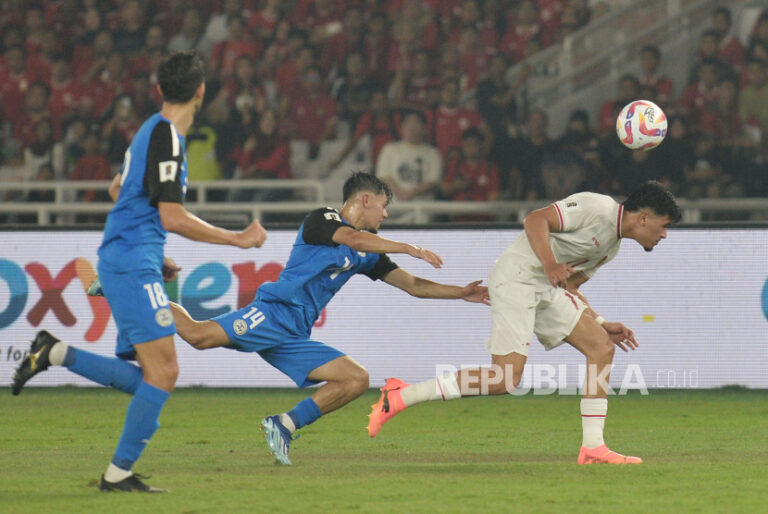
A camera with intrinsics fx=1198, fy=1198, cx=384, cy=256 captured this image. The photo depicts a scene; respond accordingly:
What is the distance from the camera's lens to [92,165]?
50.0 feet

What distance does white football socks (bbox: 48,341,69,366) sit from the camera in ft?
19.8

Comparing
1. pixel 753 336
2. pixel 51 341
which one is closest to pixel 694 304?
pixel 753 336

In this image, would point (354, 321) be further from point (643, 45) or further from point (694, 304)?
point (643, 45)

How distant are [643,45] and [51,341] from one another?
11610 millimetres

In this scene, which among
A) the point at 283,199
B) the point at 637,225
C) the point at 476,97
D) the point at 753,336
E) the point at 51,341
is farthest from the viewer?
the point at 476,97

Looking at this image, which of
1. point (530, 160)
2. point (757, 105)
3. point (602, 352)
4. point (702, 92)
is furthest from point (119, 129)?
point (602, 352)

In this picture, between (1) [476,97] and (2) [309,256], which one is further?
(1) [476,97]

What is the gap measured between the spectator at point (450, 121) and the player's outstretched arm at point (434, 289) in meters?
7.23

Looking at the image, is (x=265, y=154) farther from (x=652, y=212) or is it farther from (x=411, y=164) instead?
(x=652, y=212)

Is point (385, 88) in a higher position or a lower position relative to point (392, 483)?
higher

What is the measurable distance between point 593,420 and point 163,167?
316 centimetres

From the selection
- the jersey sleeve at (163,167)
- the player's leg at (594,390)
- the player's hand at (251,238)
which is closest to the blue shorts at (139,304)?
the jersey sleeve at (163,167)

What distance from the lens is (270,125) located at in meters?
15.1

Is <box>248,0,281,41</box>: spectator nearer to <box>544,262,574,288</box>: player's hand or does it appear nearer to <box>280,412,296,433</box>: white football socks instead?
<box>280,412,296,433</box>: white football socks
